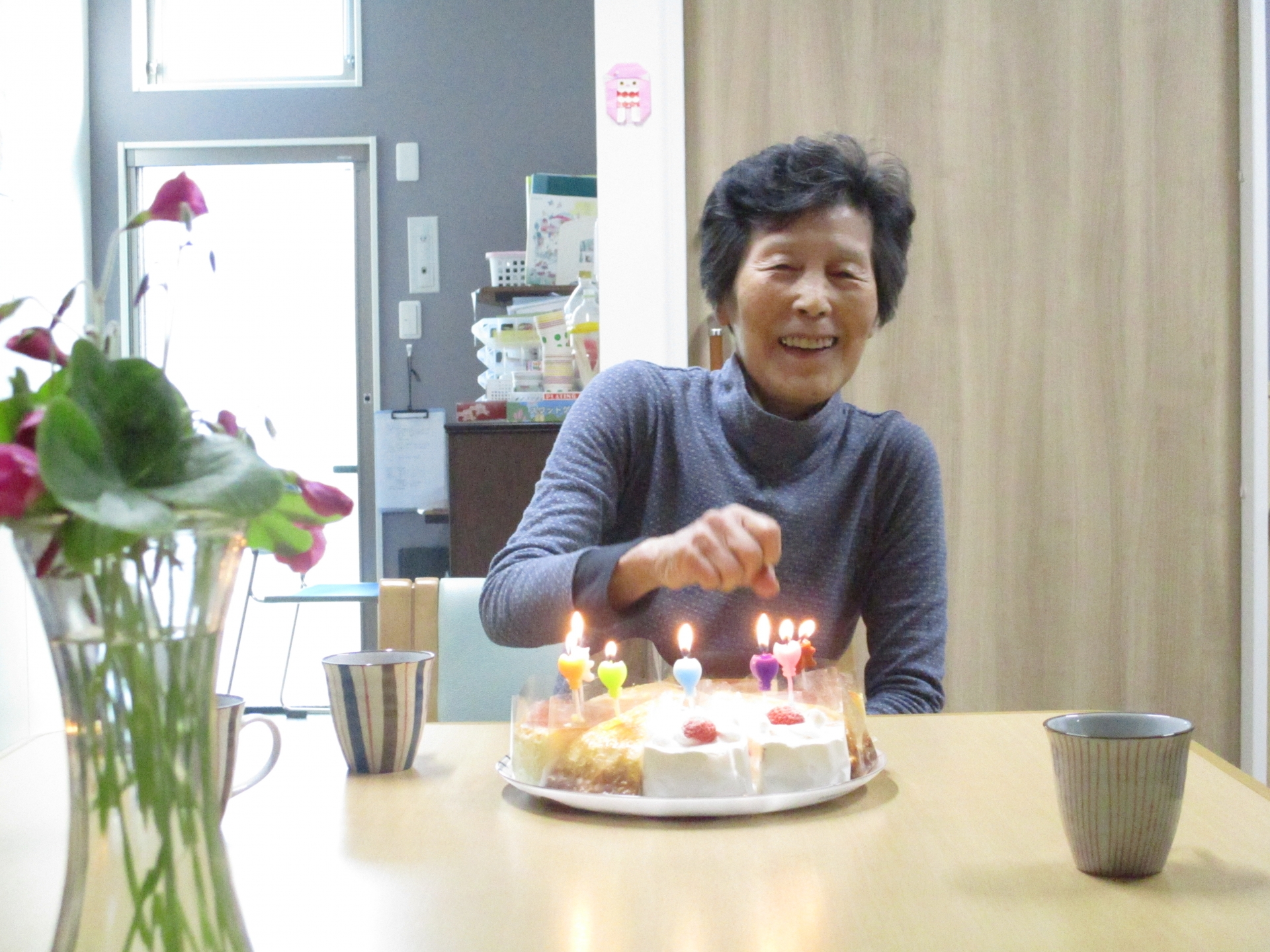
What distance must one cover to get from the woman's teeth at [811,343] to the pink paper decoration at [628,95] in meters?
1.16

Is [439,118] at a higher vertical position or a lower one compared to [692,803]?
higher

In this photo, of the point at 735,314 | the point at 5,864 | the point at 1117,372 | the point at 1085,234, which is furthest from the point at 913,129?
the point at 5,864

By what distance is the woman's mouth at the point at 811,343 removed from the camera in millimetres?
1521

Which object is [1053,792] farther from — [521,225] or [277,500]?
→ [521,225]

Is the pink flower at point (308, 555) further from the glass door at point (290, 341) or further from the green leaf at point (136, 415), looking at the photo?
the glass door at point (290, 341)

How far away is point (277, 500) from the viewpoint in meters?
0.44

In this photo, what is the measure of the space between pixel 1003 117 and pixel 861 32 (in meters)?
0.34

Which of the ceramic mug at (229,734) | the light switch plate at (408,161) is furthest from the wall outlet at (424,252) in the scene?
the ceramic mug at (229,734)

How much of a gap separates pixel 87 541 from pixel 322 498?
5.4 inches

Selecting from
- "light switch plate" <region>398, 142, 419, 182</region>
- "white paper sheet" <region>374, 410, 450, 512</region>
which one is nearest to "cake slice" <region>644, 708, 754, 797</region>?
"white paper sheet" <region>374, 410, 450, 512</region>

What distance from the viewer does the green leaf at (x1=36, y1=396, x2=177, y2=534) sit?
403 mm

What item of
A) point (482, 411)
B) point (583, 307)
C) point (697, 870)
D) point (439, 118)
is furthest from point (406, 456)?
point (697, 870)

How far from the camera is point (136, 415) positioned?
1.47 ft

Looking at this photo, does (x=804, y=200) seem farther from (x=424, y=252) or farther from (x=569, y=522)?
(x=424, y=252)
